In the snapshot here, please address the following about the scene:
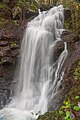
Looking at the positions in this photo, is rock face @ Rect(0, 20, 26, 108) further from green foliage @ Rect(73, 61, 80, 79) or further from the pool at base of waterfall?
green foliage @ Rect(73, 61, 80, 79)

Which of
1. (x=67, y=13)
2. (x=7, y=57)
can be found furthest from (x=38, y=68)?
(x=67, y=13)

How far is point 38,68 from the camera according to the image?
379 inches

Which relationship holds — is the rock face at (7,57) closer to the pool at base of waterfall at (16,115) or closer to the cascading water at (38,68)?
the cascading water at (38,68)

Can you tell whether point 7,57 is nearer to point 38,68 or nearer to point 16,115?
point 38,68

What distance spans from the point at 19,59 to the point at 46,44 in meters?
1.31

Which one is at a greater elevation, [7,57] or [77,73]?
[7,57]

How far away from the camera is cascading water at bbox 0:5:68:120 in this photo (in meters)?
8.10

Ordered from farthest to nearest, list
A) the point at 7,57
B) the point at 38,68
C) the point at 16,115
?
the point at 7,57 → the point at 38,68 → the point at 16,115

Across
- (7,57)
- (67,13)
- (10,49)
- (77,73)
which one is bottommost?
(77,73)

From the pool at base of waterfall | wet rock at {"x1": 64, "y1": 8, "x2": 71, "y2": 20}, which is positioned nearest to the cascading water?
the pool at base of waterfall

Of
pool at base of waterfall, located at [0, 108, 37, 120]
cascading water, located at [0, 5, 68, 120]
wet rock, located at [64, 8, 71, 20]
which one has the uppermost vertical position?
wet rock, located at [64, 8, 71, 20]

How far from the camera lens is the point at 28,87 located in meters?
9.52

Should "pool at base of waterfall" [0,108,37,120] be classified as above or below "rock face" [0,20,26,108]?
below

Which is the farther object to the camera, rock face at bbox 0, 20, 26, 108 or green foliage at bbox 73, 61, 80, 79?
rock face at bbox 0, 20, 26, 108
